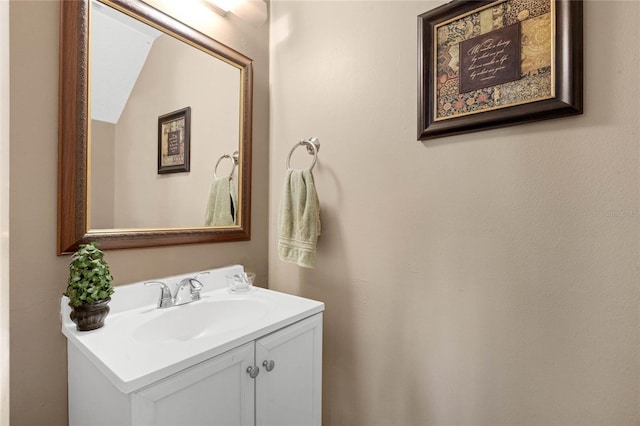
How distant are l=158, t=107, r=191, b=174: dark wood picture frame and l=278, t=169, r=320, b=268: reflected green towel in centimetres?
42

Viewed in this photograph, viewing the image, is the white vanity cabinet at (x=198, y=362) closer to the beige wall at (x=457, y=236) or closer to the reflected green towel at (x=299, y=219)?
the reflected green towel at (x=299, y=219)

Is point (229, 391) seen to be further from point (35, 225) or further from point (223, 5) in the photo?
point (223, 5)

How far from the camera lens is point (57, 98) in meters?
0.88

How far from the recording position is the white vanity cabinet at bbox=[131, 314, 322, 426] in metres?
0.67

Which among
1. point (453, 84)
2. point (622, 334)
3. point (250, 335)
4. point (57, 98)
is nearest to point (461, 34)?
point (453, 84)

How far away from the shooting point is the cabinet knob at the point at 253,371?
2.74ft

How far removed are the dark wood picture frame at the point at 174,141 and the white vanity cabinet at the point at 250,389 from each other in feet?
2.46

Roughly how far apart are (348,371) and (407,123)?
102 cm

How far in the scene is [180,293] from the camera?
1.11 metres

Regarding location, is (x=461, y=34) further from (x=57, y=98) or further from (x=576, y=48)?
(x=57, y=98)

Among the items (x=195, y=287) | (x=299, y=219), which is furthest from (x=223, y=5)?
(x=195, y=287)

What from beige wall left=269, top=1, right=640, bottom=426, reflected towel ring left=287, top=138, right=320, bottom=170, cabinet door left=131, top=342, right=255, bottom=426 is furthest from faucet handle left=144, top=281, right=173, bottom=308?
reflected towel ring left=287, top=138, right=320, bottom=170

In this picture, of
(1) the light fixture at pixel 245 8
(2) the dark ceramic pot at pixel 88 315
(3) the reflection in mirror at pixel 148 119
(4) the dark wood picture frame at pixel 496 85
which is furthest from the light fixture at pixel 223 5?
(2) the dark ceramic pot at pixel 88 315

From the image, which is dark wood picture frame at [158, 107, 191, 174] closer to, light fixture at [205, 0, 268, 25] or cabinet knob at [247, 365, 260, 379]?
light fixture at [205, 0, 268, 25]
